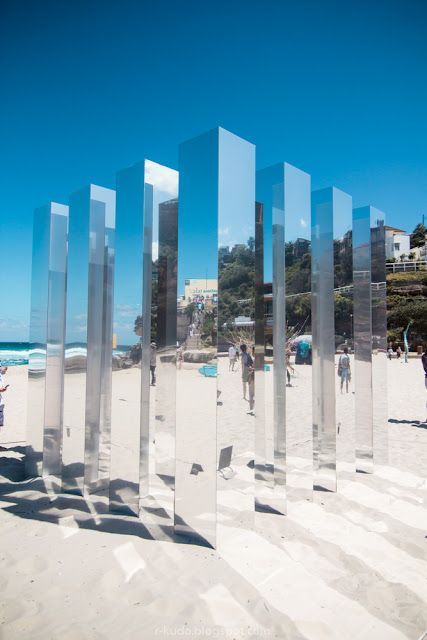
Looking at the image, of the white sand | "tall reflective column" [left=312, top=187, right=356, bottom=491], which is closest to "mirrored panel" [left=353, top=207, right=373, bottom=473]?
"tall reflective column" [left=312, top=187, right=356, bottom=491]

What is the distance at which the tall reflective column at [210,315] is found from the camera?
3027mm

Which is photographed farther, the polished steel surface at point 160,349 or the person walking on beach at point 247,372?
the polished steel surface at point 160,349

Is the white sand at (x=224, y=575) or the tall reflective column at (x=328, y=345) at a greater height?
the tall reflective column at (x=328, y=345)

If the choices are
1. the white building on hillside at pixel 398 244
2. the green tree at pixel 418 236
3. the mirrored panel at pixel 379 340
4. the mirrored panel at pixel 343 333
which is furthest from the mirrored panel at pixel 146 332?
the green tree at pixel 418 236

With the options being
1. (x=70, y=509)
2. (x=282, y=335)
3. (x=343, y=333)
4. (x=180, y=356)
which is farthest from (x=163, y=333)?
(x=343, y=333)

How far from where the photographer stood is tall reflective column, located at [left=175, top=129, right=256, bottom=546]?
3.03 metres

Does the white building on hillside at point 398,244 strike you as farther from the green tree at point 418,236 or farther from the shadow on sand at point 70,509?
the shadow on sand at point 70,509

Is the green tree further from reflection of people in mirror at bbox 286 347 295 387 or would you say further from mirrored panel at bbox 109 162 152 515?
mirrored panel at bbox 109 162 152 515

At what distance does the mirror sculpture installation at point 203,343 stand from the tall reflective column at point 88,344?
0.6 inches

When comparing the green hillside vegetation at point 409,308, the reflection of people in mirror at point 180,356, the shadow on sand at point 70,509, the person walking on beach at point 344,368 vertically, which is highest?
the green hillside vegetation at point 409,308

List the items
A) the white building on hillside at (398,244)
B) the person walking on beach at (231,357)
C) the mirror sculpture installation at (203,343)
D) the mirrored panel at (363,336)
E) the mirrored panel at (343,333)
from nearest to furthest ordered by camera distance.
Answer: the mirror sculpture installation at (203,343) < the person walking on beach at (231,357) < the mirrored panel at (343,333) < the mirrored panel at (363,336) < the white building on hillside at (398,244)

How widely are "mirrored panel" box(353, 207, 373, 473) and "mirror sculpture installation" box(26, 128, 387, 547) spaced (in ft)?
0.06

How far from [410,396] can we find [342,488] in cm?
828

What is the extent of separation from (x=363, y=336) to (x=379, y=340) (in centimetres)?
51
